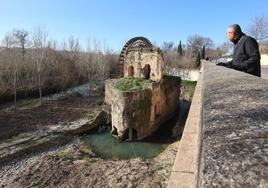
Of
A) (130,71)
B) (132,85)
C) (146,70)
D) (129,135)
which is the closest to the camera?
(129,135)

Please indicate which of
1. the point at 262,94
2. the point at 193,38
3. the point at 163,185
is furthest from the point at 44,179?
the point at 193,38

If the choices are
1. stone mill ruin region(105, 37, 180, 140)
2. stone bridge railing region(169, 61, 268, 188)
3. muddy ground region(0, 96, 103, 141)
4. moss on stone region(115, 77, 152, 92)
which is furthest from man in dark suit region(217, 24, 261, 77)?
muddy ground region(0, 96, 103, 141)

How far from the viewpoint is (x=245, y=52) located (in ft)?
13.4

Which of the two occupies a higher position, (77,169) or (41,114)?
→ (41,114)

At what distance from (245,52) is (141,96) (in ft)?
45.2

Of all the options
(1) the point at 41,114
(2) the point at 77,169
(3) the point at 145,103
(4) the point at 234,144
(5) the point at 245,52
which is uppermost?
(5) the point at 245,52

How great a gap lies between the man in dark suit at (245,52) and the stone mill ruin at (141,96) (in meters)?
12.9

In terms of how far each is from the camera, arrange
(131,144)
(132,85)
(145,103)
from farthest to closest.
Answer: (132,85) → (145,103) → (131,144)

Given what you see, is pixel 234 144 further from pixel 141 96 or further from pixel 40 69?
pixel 40 69

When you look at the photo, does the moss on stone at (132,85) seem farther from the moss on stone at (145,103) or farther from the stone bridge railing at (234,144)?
the stone bridge railing at (234,144)

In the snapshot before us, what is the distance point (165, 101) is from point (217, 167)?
830 inches

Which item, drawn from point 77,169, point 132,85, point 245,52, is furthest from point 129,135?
point 245,52

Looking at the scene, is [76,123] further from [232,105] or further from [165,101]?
[232,105]

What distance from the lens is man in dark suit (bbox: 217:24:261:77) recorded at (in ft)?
12.9
